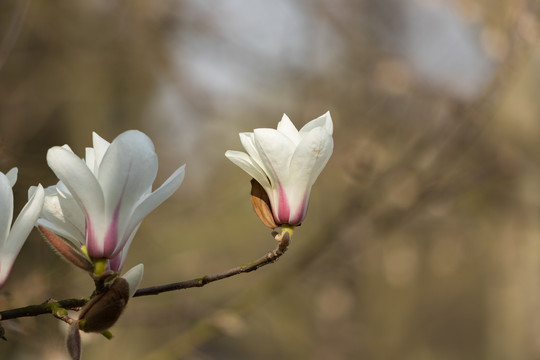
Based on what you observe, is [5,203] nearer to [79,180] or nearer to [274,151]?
[79,180]

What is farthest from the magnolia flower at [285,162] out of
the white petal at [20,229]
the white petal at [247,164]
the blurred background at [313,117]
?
the blurred background at [313,117]

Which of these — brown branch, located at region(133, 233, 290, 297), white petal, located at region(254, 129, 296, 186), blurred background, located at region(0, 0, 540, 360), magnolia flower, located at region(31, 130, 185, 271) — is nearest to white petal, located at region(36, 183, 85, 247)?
magnolia flower, located at region(31, 130, 185, 271)

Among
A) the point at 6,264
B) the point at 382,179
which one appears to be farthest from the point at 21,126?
the point at 6,264

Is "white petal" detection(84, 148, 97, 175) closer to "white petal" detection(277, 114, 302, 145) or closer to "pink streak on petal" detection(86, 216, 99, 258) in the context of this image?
"pink streak on petal" detection(86, 216, 99, 258)

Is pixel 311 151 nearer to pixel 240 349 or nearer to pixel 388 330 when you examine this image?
pixel 388 330

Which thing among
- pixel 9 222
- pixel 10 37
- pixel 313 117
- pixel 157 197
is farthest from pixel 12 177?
pixel 313 117

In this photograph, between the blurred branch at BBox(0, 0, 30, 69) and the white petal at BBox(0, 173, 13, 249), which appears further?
the blurred branch at BBox(0, 0, 30, 69)
